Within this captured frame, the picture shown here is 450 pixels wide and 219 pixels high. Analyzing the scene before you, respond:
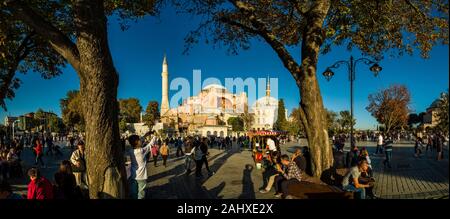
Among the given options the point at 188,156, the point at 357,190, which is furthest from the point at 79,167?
the point at 357,190

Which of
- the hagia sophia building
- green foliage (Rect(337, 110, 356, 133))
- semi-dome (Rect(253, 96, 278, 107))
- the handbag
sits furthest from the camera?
semi-dome (Rect(253, 96, 278, 107))

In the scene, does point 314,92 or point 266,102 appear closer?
point 314,92

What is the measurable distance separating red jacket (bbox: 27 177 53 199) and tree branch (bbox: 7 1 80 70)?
2.20 m

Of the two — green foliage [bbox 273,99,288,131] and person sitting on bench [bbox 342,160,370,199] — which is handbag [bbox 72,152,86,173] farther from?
green foliage [bbox 273,99,288,131]

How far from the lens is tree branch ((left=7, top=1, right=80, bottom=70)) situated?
489cm

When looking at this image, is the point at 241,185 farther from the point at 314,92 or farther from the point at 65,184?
the point at 65,184

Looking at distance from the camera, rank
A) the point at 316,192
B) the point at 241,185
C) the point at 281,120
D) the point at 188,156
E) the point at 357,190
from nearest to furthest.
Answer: the point at 316,192 → the point at 357,190 → the point at 241,185 → the point at 188,156 → the point at 281,120

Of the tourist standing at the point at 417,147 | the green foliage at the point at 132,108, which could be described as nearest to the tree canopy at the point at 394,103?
the tourist standing at the point at 417,147

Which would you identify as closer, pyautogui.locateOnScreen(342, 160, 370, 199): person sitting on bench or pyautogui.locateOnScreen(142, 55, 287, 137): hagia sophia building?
pyautogui.locateOnScreen(342, 160, 370, 199): person sitting on bench

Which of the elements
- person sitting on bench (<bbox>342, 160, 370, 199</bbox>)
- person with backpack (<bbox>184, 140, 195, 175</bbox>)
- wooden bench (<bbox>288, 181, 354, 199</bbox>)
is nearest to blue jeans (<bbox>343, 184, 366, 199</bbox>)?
person sitting on bench (<bbox>342, 160, 370, 199</bbox>)

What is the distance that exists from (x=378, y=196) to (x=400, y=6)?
6.64 meters

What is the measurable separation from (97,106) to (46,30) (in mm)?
1478

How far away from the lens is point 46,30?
4891 mm

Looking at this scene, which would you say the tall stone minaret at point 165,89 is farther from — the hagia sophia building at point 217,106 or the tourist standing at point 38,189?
the tourist standing at point 38,189
